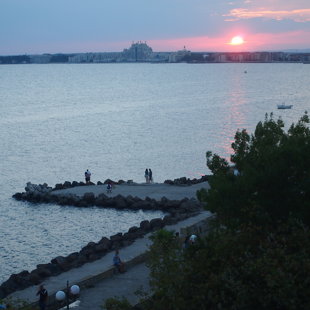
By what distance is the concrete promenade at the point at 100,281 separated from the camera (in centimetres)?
1602

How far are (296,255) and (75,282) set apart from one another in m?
8.58

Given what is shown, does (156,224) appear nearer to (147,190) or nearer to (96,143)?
(147,190)

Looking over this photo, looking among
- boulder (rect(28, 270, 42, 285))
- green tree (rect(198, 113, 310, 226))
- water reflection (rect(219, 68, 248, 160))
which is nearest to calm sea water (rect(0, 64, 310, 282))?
water reflection (rect(219, 68, 248, 160))

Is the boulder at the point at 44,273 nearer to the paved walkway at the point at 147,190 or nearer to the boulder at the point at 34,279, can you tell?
the boulder at the point at 34,279

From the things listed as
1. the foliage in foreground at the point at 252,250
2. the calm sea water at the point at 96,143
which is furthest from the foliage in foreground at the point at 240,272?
the calm sea water at the point at 96,143

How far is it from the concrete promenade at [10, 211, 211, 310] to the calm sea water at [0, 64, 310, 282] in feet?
12.9

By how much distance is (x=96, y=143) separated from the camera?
193ft

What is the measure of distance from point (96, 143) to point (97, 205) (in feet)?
93.3

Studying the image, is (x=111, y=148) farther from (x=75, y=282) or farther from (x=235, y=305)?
(x=235, y=305)

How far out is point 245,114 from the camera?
81562 mm

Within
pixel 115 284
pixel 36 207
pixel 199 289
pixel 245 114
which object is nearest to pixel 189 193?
pixel 36 207

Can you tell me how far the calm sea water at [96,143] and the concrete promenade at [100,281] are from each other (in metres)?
3.93

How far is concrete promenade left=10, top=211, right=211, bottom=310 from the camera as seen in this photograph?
52.5ft

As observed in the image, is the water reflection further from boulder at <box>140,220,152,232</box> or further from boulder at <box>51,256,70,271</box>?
boulder at <box>51,256,70,271</box>
